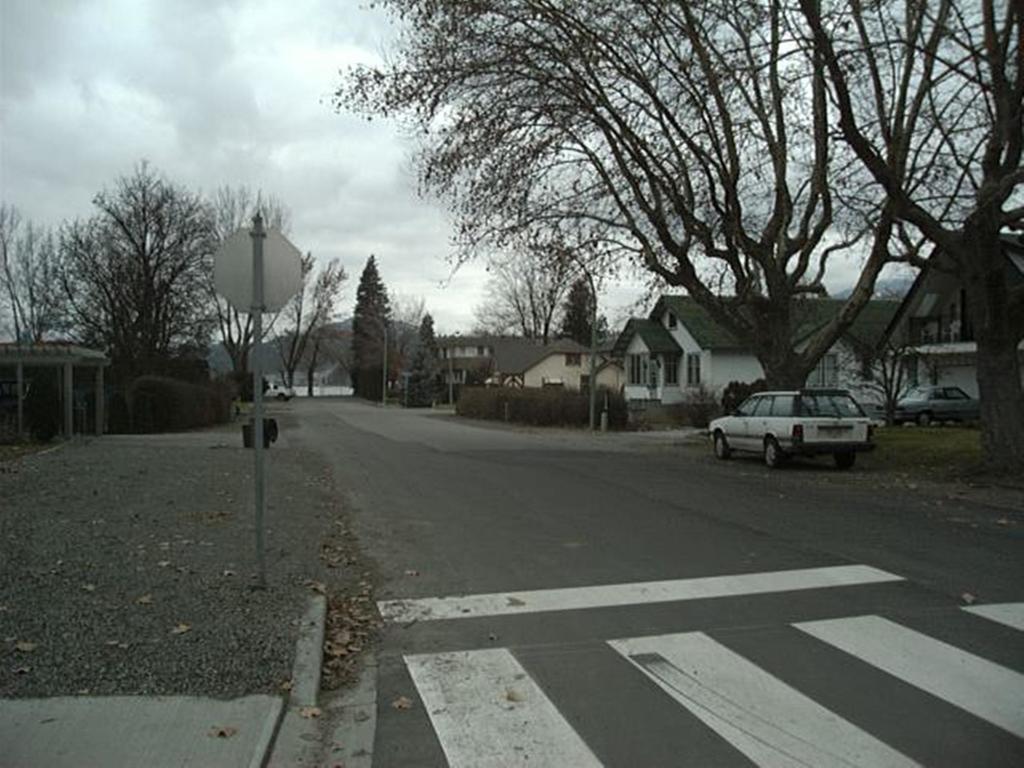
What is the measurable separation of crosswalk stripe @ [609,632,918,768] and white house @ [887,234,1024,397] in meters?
38.3

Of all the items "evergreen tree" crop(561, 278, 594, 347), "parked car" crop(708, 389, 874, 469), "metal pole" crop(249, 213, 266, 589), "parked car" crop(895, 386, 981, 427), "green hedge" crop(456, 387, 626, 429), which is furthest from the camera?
"evergreen tree" crop(561, 278, 594, 347)

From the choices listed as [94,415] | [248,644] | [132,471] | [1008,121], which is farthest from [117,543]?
[94,415]

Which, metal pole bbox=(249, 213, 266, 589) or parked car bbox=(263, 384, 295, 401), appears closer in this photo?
metal pole bbox=(249, 213, 266, 589)

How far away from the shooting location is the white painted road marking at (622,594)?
24.1ft

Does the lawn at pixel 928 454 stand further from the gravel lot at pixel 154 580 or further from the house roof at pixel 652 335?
the house roof at pixel 652 335

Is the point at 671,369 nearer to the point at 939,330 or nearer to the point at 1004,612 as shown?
the point at 939,330

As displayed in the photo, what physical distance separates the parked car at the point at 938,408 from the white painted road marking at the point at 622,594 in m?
32.0

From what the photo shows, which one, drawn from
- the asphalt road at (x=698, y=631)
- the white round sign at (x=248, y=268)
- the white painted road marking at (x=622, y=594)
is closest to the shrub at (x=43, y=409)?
the asphalt road at (x=698, y=631)

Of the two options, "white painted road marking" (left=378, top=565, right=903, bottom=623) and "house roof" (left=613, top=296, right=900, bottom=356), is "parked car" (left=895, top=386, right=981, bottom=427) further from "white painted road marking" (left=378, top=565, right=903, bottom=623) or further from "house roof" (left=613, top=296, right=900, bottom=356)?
"white painted road marking" (left=378, top=565, right=903, bottom=623)

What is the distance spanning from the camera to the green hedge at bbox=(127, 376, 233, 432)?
111ft

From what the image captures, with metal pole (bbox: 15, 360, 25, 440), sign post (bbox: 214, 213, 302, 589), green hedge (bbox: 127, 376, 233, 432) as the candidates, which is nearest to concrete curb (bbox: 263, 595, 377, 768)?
sign post (bbox: 214, 213, 302, 589)

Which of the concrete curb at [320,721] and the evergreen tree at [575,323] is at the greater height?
the evergreen tree at [575,323]

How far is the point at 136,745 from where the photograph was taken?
14.4ft

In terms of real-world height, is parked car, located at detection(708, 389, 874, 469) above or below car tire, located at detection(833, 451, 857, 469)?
above
